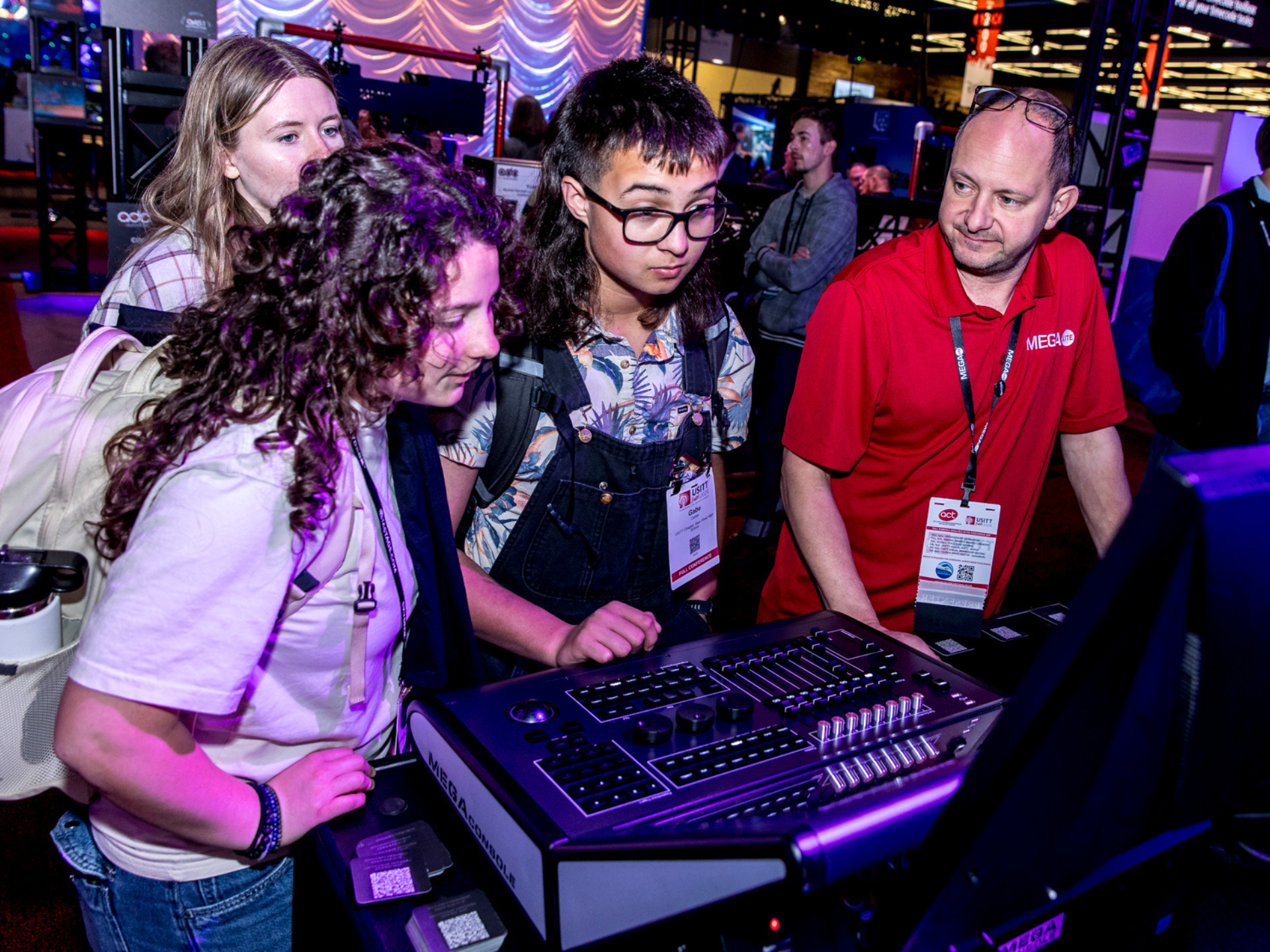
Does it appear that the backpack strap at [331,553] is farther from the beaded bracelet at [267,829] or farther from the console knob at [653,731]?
the console knob at [653,731]

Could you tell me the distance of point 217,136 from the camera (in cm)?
176

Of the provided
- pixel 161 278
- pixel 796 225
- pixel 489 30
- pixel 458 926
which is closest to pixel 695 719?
pixel 458 926

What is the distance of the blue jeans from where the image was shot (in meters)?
0.86

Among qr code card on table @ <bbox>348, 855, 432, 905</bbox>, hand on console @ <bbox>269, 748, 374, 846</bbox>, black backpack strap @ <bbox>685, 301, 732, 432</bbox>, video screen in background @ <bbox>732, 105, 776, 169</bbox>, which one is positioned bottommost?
qr code card on table @ <bbox>348, 855, 432, 905</bbox>

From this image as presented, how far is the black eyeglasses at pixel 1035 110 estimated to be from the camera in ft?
4.38

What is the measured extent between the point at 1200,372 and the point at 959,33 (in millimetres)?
16342

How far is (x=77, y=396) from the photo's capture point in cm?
80

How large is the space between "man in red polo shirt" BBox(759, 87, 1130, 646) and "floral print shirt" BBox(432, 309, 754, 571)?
0.24 meters

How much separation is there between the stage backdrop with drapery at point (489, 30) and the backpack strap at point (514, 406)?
1087 cm

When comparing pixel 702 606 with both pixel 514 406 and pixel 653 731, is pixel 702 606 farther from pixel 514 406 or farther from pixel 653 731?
pixel 653 731

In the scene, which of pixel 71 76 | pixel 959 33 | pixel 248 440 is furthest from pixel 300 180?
pixel 959 33

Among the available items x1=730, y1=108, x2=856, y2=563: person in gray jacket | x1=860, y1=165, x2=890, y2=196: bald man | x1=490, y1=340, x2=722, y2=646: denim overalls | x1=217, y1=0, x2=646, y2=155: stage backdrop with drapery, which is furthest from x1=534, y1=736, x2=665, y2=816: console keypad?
x1=217, y1=0, x2=646, y2=155: stage backdrop with drapery

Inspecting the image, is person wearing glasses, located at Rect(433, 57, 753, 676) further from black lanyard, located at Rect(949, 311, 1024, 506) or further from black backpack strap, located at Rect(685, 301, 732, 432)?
black lanyard, located at Rect(949, 311, 1024, 506)

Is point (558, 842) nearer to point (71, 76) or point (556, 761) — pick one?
point (556, 761)
